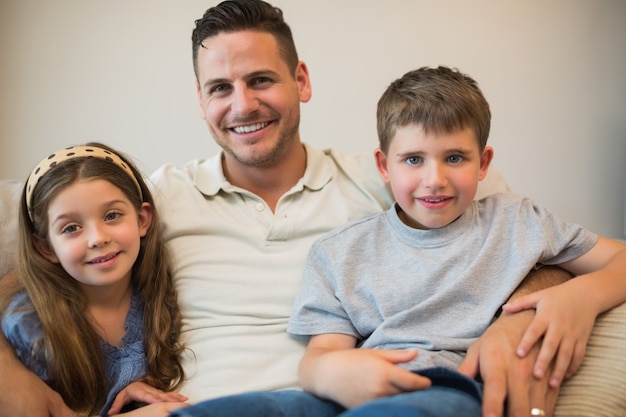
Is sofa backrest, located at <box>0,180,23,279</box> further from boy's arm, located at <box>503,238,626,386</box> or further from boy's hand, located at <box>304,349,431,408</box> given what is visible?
boy's arm, located at <box>503,238,626,386</box>

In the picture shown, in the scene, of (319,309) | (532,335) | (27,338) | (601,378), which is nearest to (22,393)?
(27,338)

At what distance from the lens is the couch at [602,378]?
91 cm

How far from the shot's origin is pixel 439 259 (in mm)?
1110

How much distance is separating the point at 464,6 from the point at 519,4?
253mm

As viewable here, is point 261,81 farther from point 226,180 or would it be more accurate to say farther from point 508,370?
point 508,370

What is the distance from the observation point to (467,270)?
1085 mm

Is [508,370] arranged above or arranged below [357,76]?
below

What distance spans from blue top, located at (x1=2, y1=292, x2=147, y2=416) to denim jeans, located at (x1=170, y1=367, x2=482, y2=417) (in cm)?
43

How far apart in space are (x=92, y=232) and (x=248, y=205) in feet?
1.21

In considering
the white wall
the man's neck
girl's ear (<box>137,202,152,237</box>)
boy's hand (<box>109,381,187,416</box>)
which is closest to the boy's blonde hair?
the man's neck

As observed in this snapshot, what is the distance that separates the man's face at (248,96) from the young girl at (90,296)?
0.26 m

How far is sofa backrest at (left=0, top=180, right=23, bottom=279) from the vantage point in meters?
1.34

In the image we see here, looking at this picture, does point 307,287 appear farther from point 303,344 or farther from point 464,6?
point 464,6

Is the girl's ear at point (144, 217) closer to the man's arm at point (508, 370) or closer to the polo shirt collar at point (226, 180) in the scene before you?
the polo shirt collar at point (226, 180)
